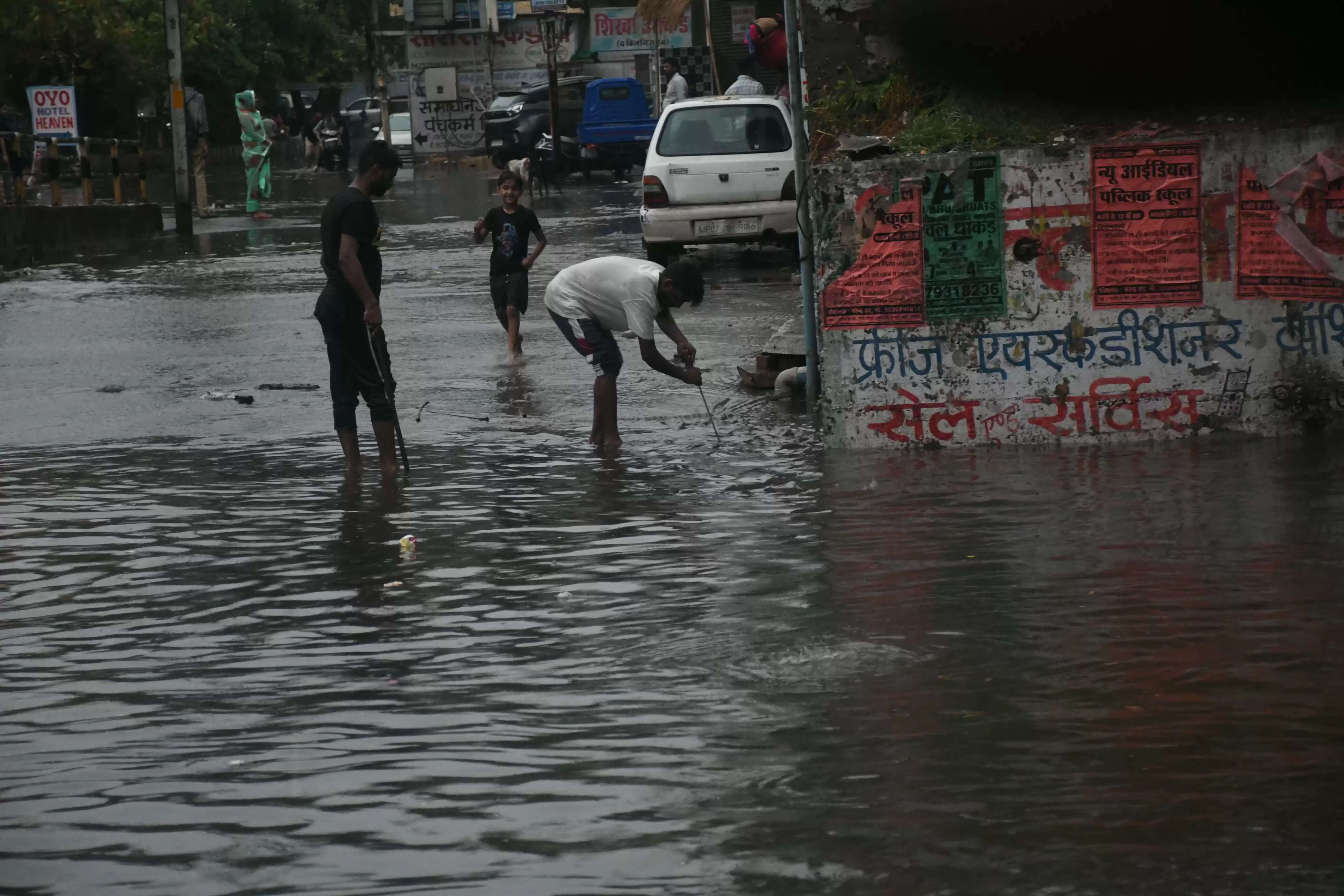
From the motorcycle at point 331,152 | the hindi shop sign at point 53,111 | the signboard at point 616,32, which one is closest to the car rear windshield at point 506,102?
the motorcycle at point 331,152

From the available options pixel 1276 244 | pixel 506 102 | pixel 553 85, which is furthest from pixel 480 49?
pixel 1276 244

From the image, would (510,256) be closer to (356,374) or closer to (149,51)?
(356,374)

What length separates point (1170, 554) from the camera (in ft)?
23.0

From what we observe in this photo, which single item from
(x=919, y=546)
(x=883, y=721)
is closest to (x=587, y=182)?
(x=919, y=546)

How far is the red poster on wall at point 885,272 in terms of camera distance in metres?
9.53

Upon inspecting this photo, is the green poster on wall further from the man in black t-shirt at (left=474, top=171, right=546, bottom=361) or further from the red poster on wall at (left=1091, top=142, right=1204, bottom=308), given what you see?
the man in black t-shirt at (left=474, top=171, right=546, bottom=361)

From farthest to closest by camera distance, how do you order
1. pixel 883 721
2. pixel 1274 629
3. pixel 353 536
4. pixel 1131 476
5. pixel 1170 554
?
pixel 1131 476 → pixel 353 536 → pixel 1170 554 → pixel 1274 629 → pixel 883 721

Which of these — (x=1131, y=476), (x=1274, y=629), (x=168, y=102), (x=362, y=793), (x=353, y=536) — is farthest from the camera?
(x=168, y=102)

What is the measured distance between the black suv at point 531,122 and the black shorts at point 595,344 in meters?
30.0

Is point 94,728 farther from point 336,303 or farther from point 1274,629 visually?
point 336,303

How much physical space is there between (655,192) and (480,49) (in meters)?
37.1

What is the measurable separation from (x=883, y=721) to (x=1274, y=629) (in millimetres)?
1539

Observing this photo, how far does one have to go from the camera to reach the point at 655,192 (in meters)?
18.3

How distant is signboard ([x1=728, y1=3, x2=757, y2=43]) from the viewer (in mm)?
41000
